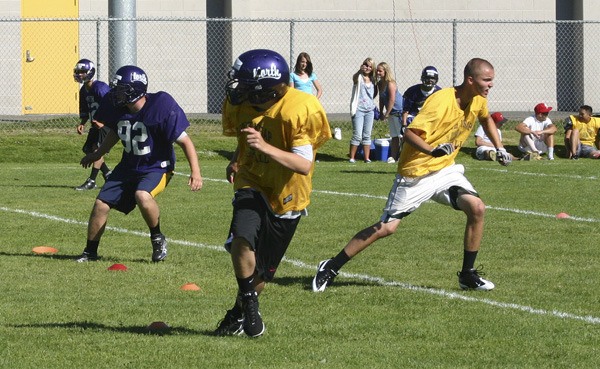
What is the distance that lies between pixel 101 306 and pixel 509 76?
24448 mm

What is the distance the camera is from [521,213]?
1370 cm

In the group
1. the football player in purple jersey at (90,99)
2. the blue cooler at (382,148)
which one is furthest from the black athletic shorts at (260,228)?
the blue cooler at (382,148)

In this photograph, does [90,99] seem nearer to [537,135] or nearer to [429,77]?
[429,77]

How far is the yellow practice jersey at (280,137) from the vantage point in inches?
270

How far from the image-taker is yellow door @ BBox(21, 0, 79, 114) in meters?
26.9

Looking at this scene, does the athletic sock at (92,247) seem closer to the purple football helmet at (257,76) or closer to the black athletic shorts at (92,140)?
the purple football helmet at (257,76)

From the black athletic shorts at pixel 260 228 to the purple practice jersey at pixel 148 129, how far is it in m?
3.12

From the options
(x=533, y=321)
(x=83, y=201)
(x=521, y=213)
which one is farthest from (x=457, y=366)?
(x=83, y=201)

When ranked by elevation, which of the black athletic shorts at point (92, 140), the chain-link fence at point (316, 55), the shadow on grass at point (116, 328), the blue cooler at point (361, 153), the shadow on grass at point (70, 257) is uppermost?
the chain-link fence at point (316, 55)

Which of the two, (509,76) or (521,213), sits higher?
(509,76)

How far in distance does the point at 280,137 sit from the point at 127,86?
3.30 metres

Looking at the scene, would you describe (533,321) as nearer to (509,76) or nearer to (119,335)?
(119,335)

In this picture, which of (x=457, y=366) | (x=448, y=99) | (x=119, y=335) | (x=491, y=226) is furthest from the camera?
(x=491, y=226)

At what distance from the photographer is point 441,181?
8922 millimetres
